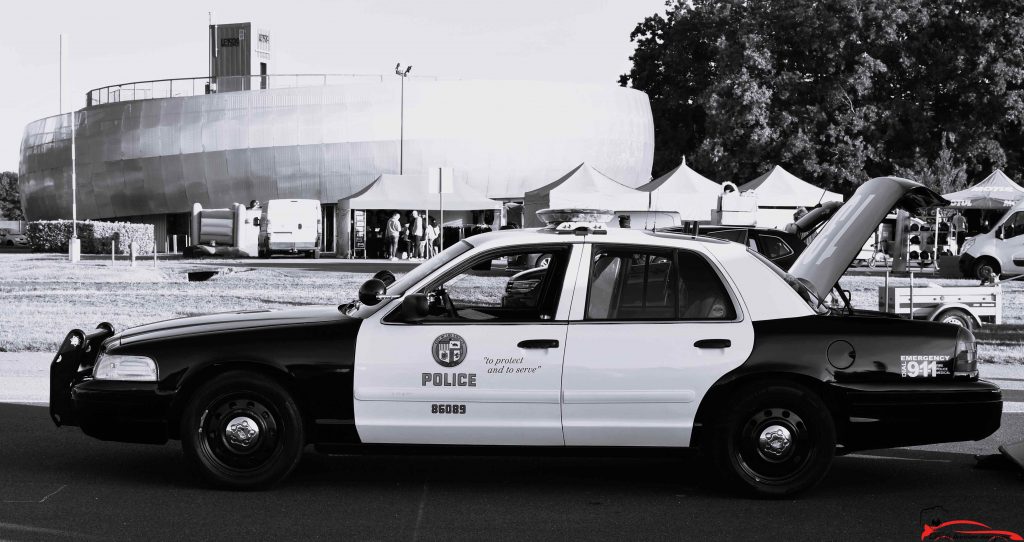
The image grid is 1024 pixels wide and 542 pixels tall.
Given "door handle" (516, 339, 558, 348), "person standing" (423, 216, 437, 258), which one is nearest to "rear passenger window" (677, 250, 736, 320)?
"door handle" (516, 339, 558, 348)

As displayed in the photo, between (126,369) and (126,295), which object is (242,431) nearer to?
(126,369)

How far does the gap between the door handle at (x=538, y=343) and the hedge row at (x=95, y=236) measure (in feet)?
140

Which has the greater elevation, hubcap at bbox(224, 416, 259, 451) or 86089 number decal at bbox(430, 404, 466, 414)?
86089 number decal at bbox(430, 404, 466, 414)

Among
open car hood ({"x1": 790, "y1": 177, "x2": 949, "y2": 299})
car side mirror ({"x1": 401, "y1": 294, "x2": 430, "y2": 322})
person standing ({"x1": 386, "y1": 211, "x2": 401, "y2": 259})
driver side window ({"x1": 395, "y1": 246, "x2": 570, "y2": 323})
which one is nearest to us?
car side mirror ({"x1": 401, "y1": 294, "x2": 430, "y2": 322})

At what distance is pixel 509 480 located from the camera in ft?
22.9

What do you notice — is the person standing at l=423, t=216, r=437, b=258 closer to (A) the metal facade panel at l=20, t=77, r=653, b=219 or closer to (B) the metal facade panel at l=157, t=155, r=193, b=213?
(A) the metal facade panel at l=20, t=77, r=653, b=219

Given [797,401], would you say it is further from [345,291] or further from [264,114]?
[264,114]

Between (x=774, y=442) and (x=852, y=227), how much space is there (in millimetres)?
4078

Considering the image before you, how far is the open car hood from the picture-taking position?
9695 mm

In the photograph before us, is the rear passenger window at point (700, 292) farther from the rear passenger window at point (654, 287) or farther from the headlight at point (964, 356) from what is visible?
the headlight at point (964, 356)

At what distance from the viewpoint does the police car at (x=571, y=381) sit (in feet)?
20.7

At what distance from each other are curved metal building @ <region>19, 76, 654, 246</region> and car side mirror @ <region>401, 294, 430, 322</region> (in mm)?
62145

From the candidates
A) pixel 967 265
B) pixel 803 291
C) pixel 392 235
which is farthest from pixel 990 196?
pixel 803 291

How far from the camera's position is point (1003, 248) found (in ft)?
97.5
